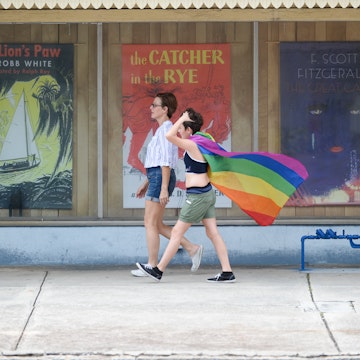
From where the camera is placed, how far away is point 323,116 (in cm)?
1228

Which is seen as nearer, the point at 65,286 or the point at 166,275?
the point at 65,286

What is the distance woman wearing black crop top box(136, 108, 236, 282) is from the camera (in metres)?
10.8

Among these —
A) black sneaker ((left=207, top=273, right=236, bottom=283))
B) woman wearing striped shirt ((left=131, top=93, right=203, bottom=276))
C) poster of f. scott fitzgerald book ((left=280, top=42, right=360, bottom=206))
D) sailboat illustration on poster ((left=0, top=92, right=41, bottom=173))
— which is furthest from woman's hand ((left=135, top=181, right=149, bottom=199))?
poster of f. scott fitzgerald book ((left=280, top=42, right=360, bottom=206))

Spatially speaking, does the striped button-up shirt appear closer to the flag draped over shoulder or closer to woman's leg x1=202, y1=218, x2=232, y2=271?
the flag draped over shoulder

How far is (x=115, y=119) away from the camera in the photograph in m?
12.3

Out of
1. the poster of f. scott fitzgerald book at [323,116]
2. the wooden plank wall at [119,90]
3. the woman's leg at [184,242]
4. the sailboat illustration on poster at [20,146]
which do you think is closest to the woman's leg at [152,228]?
the woman's leg at [184,242]

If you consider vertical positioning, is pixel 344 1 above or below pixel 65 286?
above

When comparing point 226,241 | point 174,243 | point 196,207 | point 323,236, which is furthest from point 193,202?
point 323,236

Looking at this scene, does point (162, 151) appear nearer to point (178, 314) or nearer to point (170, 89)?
point (170, 89)

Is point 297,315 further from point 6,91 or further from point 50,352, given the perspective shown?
point 6,91

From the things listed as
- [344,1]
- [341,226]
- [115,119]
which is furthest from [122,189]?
[344,1]

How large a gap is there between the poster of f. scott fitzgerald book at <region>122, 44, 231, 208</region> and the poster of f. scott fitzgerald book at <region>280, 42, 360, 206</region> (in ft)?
2.26

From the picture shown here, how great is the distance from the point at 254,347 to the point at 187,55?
4.99m

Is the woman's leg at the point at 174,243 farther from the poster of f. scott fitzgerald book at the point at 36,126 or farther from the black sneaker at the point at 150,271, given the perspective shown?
the poster of f. scott fitzgerald book at the point at 36,126
